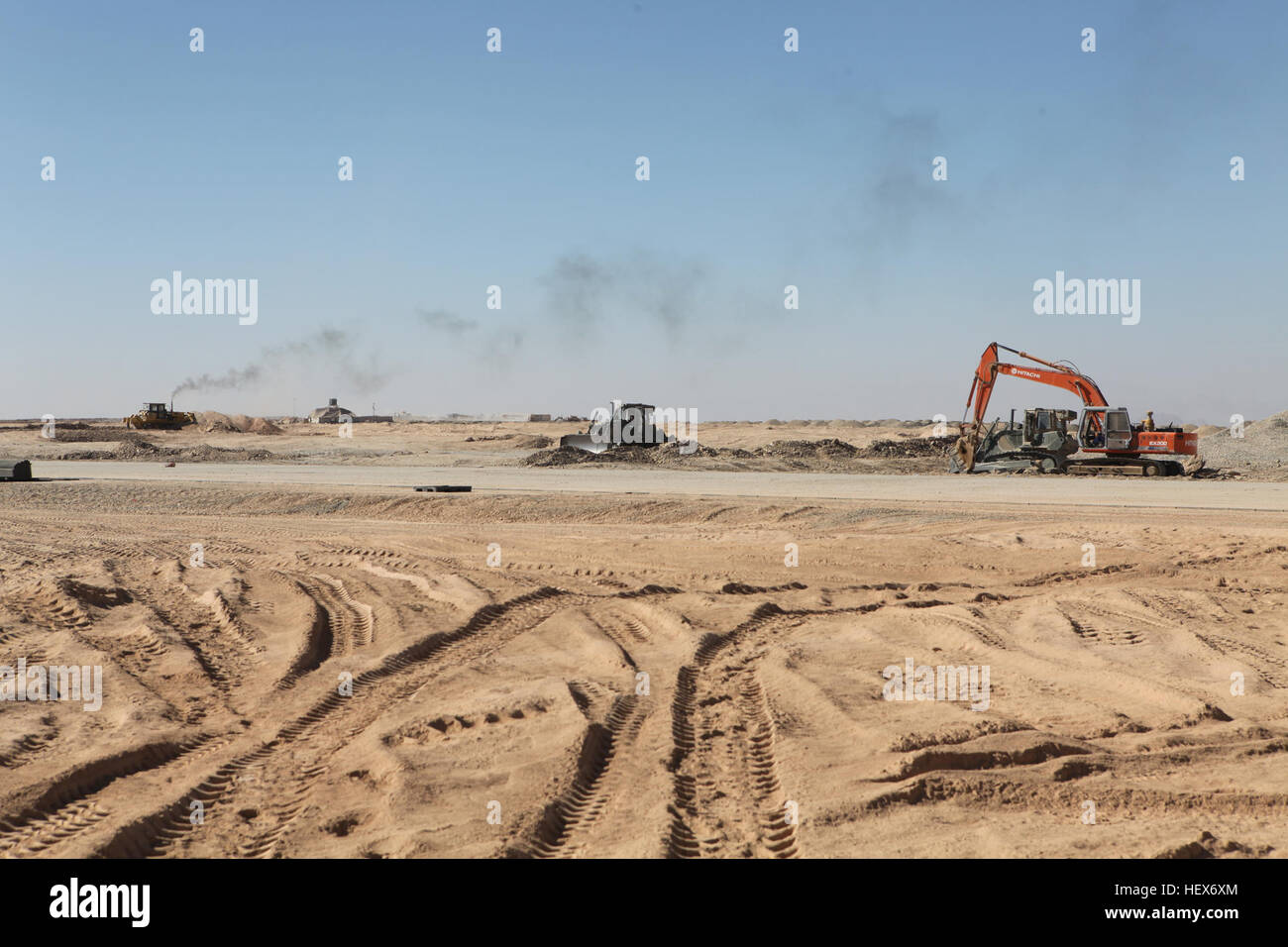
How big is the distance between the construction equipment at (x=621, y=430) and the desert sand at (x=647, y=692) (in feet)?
74.8

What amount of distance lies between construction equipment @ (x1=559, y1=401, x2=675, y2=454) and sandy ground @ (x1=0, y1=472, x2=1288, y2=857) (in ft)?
79.6

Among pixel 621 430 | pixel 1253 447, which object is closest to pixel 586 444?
pixel 621 430

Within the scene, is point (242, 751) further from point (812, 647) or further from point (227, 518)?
point (227, 518)

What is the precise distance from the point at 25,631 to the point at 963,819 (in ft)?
27.0

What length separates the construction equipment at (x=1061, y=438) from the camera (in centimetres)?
3073

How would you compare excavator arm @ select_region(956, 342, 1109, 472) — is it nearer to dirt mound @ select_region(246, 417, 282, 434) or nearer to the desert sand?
the desert sand

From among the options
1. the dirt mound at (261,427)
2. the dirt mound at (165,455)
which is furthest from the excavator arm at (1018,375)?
the dirt mound at (261,427)

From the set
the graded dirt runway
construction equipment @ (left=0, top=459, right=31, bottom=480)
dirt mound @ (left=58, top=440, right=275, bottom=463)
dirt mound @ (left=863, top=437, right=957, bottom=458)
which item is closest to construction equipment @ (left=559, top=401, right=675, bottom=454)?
the graded dirt runway

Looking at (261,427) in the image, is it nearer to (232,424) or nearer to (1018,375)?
(232,424)

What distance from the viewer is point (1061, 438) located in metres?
32.2

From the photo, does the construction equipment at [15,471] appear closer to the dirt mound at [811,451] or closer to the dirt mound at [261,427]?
the dirt mound at [811,451]

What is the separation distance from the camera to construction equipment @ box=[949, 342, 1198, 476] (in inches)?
1210

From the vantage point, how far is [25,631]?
8.93 metres
